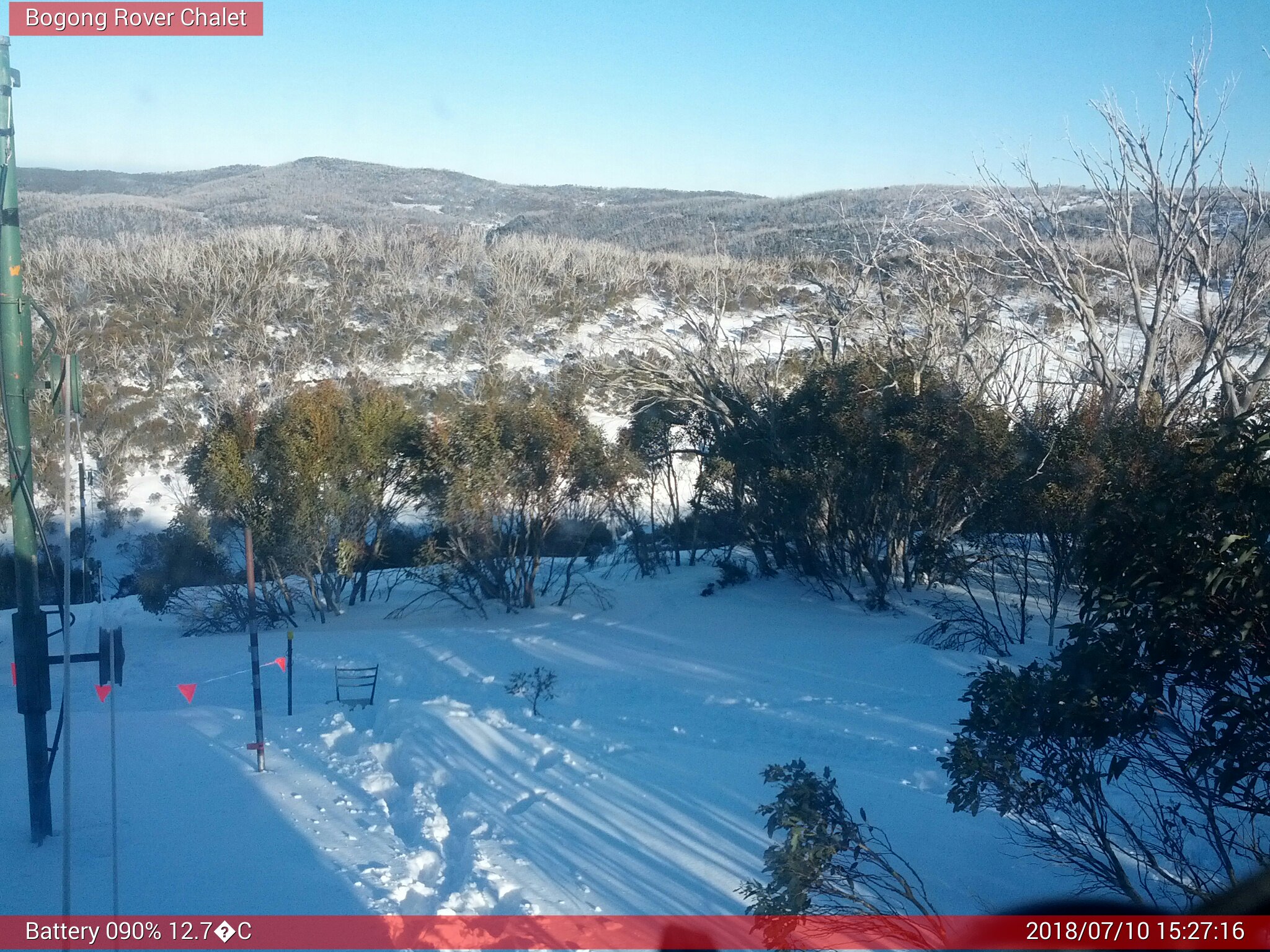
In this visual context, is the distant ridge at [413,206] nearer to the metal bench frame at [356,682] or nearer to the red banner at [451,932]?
the metal bench frame at [356,682]

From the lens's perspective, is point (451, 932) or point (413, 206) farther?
point (413, 206)

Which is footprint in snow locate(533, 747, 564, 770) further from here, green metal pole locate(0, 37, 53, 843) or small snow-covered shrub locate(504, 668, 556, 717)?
green metal pole locate(0, 37, 53, 843)

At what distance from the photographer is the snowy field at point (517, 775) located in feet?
16.2

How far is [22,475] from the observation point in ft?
17.7

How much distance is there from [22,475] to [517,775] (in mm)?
3826

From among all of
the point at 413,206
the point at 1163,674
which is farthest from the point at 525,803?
the point at 413,206

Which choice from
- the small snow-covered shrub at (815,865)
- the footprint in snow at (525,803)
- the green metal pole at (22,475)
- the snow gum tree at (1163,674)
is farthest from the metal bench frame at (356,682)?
the snow gum tree at (1163,674)

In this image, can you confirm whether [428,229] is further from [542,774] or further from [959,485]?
[542,774]

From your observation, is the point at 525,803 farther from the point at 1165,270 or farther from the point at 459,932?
the point at 1165,270

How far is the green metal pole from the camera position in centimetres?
539

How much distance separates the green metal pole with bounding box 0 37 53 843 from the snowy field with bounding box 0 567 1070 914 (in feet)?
1.78

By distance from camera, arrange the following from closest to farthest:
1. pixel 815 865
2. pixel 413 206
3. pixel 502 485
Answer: pixel 815 865 < pixel 502 485 < pixel 413 206

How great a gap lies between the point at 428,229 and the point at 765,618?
115 feet

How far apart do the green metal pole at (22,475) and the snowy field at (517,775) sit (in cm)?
54
